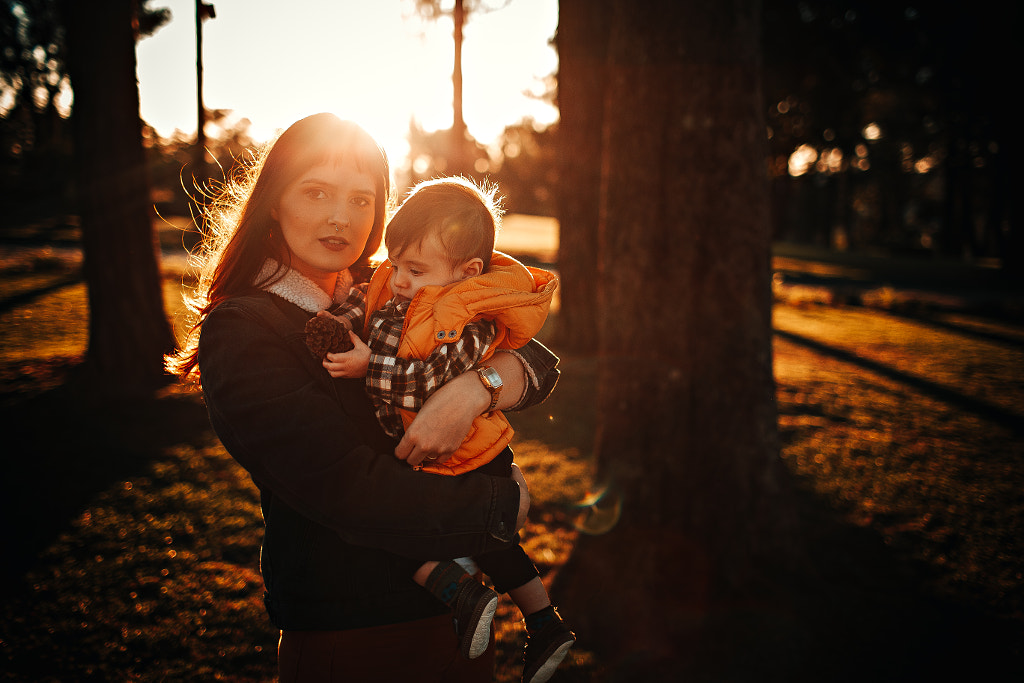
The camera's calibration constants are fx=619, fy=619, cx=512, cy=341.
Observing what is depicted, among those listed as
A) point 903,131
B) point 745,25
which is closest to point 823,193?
point 903,131

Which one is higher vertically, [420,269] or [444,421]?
[420,269]

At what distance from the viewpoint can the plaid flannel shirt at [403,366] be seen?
1626mm

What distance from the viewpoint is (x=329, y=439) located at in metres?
1.41

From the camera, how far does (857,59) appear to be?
61.1 feet

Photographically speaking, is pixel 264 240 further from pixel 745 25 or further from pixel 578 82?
pixel 578 82

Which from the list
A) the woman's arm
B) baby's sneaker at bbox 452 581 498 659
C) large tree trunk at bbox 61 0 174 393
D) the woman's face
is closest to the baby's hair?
the woman's face

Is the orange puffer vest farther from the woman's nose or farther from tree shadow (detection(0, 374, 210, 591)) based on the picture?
tree shadow (detection(0, 374, 210, 591))

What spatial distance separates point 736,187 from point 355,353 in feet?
9.31

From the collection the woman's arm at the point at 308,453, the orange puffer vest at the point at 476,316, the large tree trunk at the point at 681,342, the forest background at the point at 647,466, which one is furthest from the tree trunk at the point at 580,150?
the woman's arm at the point at 308,453

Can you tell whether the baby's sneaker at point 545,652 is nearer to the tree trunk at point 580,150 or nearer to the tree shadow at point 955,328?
the tree trunk at point 580,150

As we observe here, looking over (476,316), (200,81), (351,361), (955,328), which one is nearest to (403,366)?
(351,361)

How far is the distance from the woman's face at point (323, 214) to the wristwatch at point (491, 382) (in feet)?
1.72

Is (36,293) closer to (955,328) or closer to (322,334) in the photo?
(322,334)

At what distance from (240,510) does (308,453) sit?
436 centimetres
